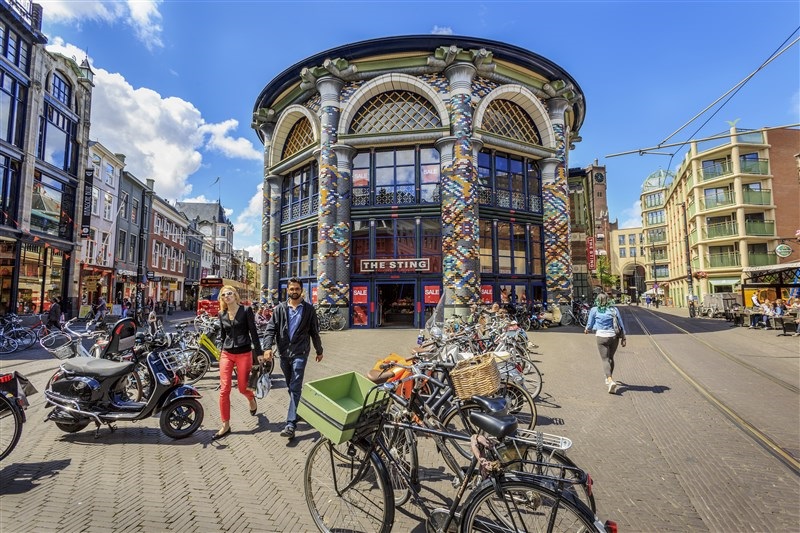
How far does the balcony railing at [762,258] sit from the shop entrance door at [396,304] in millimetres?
34934

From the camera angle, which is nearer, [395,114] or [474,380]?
[474,380]

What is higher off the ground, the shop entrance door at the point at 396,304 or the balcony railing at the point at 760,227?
the balcony railing at the point at 760,227

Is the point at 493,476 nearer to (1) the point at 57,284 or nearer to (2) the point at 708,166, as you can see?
(1) the point at 57,284

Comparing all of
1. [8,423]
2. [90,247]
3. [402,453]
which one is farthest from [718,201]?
[90,247]

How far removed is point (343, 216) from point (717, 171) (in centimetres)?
3960

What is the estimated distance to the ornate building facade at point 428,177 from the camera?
1767 centimetres

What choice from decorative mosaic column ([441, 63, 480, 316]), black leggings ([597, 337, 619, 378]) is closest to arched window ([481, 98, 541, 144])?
decorative mosaic column ([441, 63, 480, 316])

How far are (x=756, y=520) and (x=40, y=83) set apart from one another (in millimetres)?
29838

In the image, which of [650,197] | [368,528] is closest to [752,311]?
[368,528]

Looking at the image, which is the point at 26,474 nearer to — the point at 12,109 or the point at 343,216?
the point at 343,216

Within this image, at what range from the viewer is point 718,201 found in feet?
118

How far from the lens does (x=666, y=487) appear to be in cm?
348

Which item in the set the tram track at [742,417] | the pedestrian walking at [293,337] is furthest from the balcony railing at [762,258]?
the pedestrian walking at [293,337]

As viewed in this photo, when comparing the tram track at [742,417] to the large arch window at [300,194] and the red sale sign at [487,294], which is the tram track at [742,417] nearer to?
the red sale sign at [487,294]
